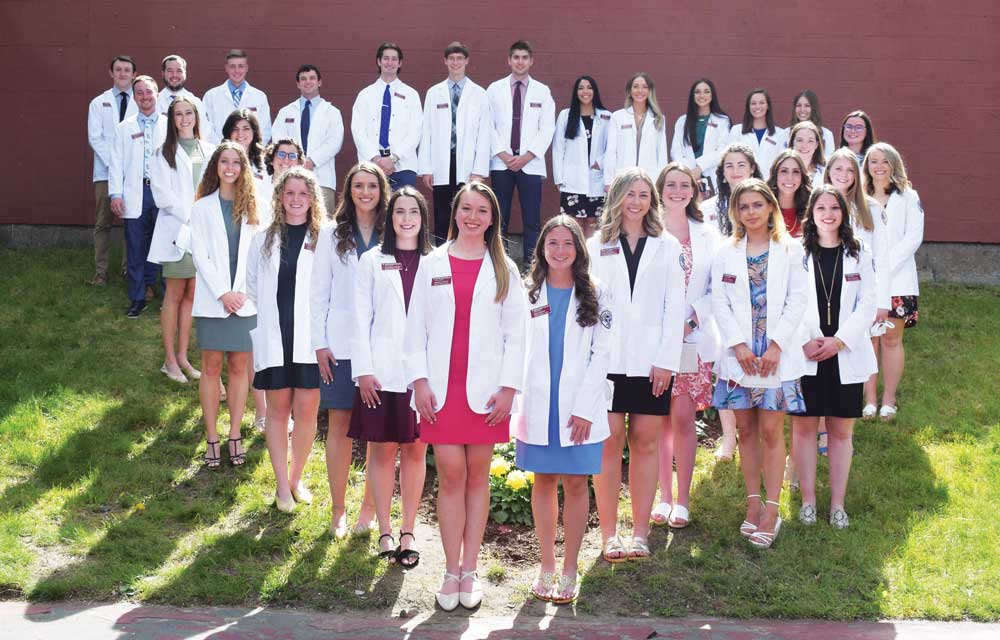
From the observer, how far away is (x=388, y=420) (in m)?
6.05

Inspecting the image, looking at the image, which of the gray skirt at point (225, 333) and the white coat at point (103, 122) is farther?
the white coat at point (103, 122)

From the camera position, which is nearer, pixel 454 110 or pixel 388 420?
pixel 388 420

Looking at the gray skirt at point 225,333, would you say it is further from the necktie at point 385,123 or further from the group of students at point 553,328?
the necktie at point 385,123

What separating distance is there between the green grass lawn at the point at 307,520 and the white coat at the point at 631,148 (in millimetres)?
2756

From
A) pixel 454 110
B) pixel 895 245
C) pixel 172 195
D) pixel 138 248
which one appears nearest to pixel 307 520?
pixel 172 195

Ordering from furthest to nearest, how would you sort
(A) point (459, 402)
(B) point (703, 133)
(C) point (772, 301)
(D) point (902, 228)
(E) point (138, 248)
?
(B) point (703, 133)
(E) point (138, 248)
(D) point (902, 228)
(C) point (772, 301)
(A) point (459, 402)

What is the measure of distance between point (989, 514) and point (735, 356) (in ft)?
6.03

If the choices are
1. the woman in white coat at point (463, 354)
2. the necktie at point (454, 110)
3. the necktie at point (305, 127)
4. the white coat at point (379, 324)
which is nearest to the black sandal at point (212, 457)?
the white coat at point (379, 324)

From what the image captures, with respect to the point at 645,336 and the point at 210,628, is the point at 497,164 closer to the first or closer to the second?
the point at 645,336

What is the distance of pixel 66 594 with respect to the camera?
588cm

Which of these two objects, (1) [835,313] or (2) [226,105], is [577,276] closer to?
(1) [835,313]

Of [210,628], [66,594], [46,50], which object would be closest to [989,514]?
[210,628]

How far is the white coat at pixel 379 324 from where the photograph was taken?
596 centimetres

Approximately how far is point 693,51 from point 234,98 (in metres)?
4.48
